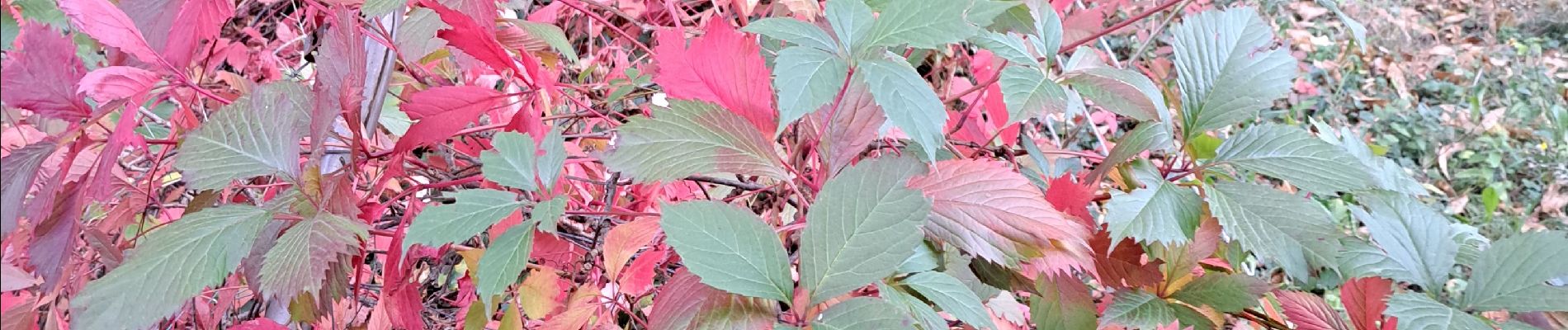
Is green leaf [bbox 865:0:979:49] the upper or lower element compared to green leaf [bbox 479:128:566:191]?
upper

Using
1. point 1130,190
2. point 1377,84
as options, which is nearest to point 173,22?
point 1130,190

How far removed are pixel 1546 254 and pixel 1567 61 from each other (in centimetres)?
353

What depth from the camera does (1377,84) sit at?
3.02 m

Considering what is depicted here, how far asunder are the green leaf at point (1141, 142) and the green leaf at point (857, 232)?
0.81ft

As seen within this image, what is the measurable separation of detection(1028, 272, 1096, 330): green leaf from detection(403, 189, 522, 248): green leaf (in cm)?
38

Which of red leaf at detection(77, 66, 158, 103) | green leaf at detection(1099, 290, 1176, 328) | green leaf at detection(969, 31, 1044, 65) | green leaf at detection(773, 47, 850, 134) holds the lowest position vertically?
green leaf at detection(1099, 290, 1176, 328)

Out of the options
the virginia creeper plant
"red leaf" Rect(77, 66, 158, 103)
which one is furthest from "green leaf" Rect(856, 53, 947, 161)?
"red leaf" Rect(77, 66, 158, 103)

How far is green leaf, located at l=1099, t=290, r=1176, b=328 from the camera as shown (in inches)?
23.8

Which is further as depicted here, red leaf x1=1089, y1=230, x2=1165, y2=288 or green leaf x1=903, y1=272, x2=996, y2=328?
red leaf x1=1089, y1=230, x2=1165, y2=288

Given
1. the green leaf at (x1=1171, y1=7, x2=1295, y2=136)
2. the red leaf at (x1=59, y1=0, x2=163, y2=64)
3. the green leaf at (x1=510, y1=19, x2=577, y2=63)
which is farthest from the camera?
the green leaf at (x1=510, y1=19, x2=577, y2=63)

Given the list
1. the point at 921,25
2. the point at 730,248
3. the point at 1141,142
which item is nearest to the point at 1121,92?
the point at 1141,142

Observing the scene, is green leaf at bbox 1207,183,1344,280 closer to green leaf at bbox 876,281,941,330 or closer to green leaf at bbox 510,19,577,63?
green leaf at bbox 876,281,941,330

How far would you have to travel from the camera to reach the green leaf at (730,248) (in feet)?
1.33

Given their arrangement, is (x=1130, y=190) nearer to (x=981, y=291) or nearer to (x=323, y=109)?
(x=981, y=291)
